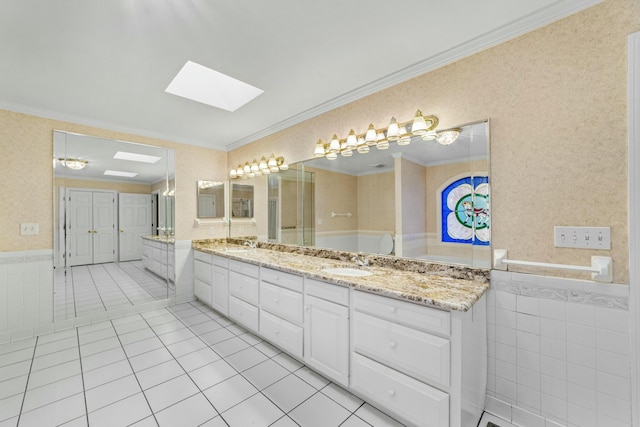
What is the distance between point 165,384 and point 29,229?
7.42 ft

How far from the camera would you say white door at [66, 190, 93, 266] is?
2.98 m

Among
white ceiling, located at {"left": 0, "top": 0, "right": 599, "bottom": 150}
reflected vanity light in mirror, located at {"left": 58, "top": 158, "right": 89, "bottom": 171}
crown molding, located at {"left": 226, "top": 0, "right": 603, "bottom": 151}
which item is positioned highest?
white ceiling, located at {"left": 0, "top": 0, "right": 599, "bottom": 150}

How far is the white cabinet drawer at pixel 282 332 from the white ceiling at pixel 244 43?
6.61 ft

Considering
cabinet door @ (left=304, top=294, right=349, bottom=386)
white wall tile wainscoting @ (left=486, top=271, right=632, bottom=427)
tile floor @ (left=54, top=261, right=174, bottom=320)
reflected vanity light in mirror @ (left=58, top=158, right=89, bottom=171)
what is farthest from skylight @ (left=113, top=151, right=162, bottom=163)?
white wall tile wainscoting @ (left=486, top=271, right=632, bottom=427)

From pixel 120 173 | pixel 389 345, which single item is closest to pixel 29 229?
pixel 120 173

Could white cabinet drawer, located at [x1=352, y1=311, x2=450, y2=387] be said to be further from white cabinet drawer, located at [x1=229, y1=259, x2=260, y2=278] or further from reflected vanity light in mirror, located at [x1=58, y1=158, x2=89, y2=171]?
reflected vanity light in mirror, located at [x1=58, y1=158, x2=89, y2=171]

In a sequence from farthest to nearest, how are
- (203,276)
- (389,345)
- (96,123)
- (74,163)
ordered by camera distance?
(203,276) < (96,123) < (74,163) < (389,345)

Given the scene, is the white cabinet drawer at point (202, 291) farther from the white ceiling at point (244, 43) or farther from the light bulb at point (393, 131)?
the light bulb at point (393, 131)

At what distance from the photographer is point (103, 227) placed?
128 inches

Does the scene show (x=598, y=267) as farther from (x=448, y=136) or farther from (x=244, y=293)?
(x=244, y=293)

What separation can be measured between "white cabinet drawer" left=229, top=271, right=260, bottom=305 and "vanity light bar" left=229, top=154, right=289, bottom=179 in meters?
1.32

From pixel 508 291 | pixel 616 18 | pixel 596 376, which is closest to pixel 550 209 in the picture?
pixel 508 291

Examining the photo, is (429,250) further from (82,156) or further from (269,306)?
(82,156)

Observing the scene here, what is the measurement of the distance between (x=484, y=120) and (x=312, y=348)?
1966mm
